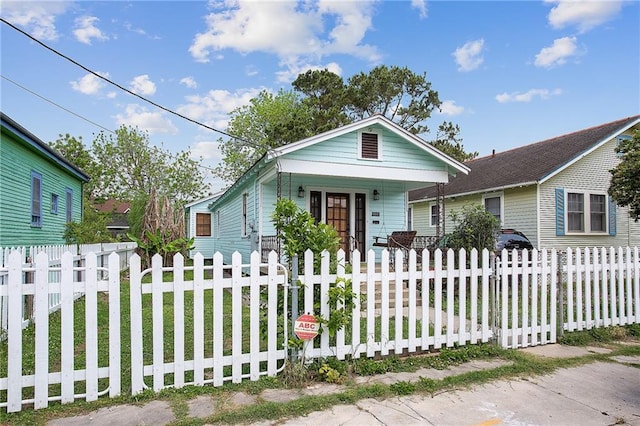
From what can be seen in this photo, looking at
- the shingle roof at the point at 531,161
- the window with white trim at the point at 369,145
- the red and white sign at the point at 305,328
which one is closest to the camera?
the red and white sign at the point at 305,328

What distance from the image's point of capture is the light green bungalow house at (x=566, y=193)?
43.7ft

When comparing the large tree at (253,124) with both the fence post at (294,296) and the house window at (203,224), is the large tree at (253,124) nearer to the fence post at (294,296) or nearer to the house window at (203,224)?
the house window at (203,224)

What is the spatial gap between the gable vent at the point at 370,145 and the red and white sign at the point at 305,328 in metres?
7.40

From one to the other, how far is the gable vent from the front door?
177 centimetres

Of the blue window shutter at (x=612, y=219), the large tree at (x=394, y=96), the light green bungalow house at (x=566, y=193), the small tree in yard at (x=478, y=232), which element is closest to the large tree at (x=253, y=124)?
the large tree at (x=394, y=96)

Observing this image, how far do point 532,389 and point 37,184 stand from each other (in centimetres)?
1433

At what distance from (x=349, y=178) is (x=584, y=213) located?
9004 mm

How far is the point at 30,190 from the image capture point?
1175cm

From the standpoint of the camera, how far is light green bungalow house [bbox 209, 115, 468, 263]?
1016 centimetres

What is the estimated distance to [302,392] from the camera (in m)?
3.59

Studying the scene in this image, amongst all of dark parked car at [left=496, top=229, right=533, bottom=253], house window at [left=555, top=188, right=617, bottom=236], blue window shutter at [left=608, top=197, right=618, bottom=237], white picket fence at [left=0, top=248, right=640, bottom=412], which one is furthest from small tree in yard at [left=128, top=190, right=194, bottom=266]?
blue window shutter at [left=608, top=197, right=618, bottom=237]

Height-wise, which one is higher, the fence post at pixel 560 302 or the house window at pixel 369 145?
the house window at pixel 369 145

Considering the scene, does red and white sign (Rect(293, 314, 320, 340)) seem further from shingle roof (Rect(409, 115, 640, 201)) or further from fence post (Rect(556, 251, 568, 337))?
shingle roof (Rect(409, 115, 640, 201))

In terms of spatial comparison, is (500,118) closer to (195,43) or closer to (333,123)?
(195,43)
